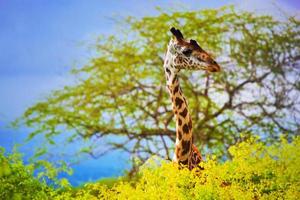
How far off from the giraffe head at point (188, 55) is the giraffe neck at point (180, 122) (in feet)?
0.17

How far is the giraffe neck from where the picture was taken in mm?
3502

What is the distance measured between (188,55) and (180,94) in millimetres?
243

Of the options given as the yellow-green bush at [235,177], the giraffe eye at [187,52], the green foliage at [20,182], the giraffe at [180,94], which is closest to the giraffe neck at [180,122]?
the giraffe at [180,94]

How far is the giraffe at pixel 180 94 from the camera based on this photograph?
11.4 feet

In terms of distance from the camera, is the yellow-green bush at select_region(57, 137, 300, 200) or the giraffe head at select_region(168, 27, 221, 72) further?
the giraffe head at select_region(168, 27, 221, 72)

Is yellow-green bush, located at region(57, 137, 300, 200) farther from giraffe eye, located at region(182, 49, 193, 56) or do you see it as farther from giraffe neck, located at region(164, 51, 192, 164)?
giraffe eye, located at region(182, 49, 193, 56)

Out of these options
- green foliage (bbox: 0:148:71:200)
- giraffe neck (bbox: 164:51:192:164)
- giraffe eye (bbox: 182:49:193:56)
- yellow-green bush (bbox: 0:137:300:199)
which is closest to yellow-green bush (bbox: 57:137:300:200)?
yellow-green bush (bbox: 0:137:300:199)

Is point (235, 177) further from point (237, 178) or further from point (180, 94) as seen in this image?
point (180, 94)

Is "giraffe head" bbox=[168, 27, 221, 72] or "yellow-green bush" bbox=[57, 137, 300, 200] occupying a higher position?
"giraffe head" bbox=[168, 27, 221, 72]

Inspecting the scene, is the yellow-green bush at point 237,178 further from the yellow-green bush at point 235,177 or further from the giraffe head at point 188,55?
the giraffe head at point 188,55

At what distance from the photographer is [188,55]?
3.48m

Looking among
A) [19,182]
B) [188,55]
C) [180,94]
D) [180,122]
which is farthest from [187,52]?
[19,182]

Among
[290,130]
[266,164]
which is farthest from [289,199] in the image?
[290,130]

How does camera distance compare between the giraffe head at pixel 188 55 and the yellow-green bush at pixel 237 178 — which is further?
the giraffe head at pixel 188 55
